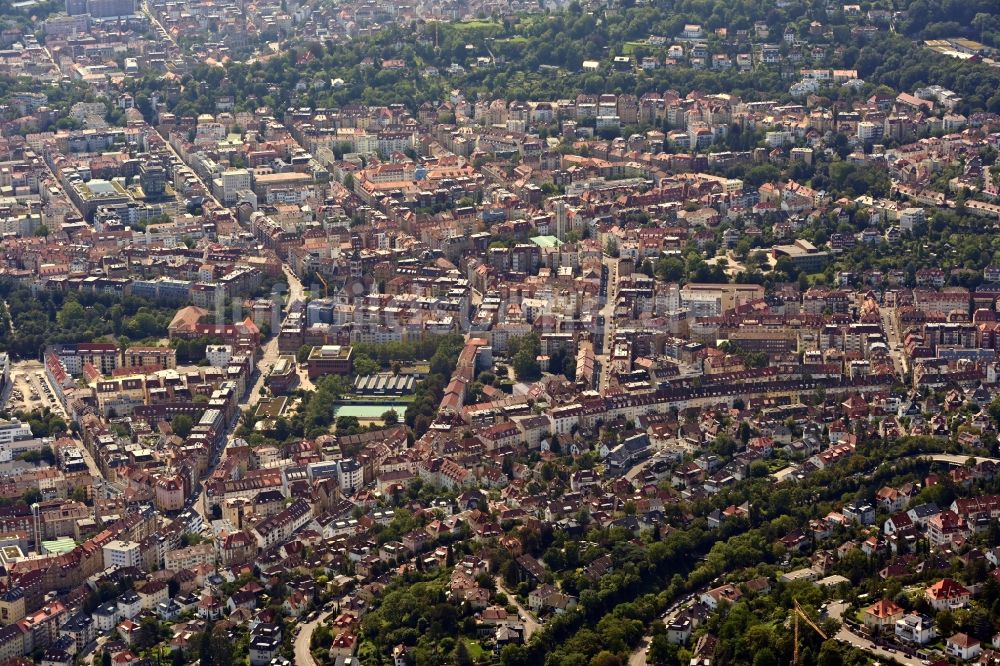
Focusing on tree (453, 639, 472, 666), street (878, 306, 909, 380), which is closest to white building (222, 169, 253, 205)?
street (878, 306, 909, 380)

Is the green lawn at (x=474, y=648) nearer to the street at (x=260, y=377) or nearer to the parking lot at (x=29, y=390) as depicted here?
the street at (x=260, y=377)

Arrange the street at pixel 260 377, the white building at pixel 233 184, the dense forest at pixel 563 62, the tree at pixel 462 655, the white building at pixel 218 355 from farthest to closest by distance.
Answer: the dense forest at pixel 563 62 → the white building at pixel 233 184 → the white building at pixel 218 355 → the street at pixel 260 377 → the tree at pixel 462 655

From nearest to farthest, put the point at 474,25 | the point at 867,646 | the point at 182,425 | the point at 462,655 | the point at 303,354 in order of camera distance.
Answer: the point at 867,646
the point at 462,655
the point at 182,425
the point at 303,354
the point at 474,25

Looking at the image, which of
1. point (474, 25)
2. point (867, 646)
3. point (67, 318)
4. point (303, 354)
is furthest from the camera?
point (474, 25)

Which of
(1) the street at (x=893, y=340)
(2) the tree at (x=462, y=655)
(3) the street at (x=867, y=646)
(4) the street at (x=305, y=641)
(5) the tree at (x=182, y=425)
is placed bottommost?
(5) the tree at (x=182, y=425)

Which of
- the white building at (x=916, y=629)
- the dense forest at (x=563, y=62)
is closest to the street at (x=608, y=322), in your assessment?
the white building at (x=916, y=629)

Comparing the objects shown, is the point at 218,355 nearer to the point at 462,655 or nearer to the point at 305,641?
the point at 305,641

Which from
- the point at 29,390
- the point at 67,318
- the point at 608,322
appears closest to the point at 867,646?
the point at 608,322

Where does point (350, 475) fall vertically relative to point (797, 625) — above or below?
below

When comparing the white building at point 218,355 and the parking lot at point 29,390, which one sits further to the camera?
the white building at point 218,355

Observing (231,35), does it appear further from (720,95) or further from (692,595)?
(692,595)

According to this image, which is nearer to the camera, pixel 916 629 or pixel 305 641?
pixel 916 629
